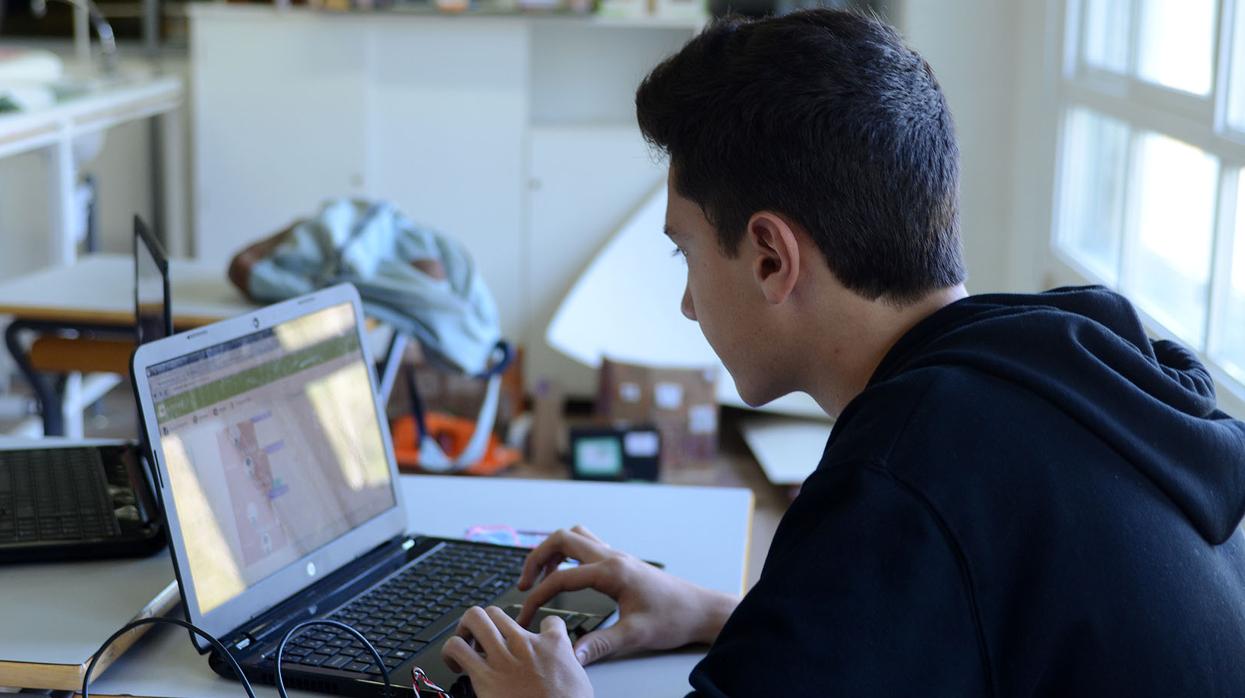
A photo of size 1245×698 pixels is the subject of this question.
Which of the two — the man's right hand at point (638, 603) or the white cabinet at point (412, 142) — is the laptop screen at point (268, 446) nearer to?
the man's right hand at point (638, 603)

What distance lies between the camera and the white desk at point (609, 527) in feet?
3.92

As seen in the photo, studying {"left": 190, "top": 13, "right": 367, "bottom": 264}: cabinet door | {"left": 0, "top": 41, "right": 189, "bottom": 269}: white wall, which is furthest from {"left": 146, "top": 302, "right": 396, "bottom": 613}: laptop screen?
{"left": 0, "top": 41, "right": 189, "bottom": 269}: white wall

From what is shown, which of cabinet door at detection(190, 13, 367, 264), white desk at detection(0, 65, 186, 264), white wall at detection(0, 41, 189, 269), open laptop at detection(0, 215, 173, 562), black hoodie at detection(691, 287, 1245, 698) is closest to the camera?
black hoodie at detection(691, 287, 1245, 698)

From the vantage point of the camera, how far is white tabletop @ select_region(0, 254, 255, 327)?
2.87m

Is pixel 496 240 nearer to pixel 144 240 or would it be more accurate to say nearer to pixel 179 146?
pixel 179 146

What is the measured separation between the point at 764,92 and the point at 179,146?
4103 millimetres

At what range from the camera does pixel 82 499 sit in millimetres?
1470

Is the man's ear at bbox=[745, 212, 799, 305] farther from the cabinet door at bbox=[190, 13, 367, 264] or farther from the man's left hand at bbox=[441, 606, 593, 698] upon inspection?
the cabinet door at bbox=[190, 13, 367, 264]

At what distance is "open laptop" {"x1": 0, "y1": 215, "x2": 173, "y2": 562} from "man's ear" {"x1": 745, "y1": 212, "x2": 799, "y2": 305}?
0.65 metres

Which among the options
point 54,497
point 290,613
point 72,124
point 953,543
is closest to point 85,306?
point 72,124

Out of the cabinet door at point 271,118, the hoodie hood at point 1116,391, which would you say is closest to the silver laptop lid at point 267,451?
the hoodie hood at point 1116,391

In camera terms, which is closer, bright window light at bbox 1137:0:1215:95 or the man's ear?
the man's ear

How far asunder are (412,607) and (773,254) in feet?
1.66

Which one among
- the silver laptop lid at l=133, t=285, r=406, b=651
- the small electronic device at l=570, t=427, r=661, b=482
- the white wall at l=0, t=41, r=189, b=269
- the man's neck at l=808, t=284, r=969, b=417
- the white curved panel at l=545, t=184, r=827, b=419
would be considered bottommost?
the small electronic device at l=570, t=427, r=661, b=482
